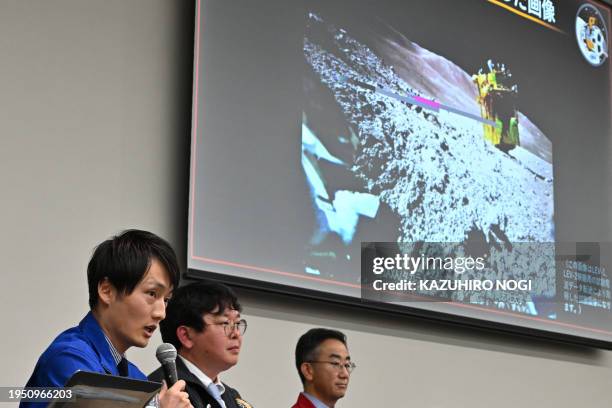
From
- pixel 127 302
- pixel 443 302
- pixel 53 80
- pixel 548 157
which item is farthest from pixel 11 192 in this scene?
pixel 548 157

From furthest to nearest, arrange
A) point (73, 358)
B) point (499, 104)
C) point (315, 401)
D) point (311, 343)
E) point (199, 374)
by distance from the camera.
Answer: point (499, 104) → point (311, 343) → point (315, 401) → point (199, 374) → point (73, 358)

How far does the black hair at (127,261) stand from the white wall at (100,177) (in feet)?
5.01

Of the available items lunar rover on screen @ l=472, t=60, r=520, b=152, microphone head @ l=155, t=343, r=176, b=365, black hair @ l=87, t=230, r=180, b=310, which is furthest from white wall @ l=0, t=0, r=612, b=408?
microphone head @ l=155, t=343, r=176, b=365

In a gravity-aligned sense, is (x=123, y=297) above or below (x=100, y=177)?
below

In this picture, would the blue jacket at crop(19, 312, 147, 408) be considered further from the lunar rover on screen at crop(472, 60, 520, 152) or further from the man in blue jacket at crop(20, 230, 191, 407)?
the lunar rover on screen at crop(472, 60, 520, 152)

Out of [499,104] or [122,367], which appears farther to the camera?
[499,104]

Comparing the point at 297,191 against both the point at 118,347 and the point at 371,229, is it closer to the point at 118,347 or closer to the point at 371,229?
the point at 371,229

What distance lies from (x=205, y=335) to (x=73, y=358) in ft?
2.93

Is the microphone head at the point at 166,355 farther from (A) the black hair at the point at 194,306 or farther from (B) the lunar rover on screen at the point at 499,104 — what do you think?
(B) the lunar rover on screen at the point at 499,104

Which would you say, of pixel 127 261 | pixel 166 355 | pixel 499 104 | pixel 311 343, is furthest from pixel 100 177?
pixel 499 104

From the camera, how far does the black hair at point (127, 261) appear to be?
6.69ft

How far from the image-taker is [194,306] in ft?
9.17

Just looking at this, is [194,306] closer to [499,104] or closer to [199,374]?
[199,374]

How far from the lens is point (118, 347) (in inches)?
80.0
